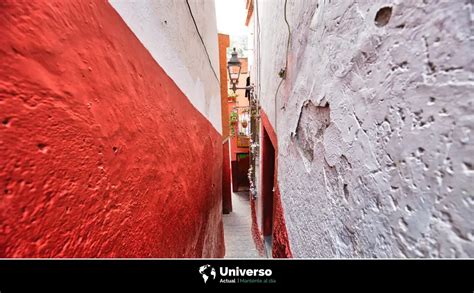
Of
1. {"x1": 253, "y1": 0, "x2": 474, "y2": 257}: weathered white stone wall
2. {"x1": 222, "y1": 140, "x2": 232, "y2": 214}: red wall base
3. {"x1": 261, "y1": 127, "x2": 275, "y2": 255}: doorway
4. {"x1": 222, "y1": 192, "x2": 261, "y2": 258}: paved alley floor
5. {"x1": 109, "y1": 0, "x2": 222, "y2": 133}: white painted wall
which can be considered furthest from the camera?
{"x1": 222, "y1": 140, "x2": 232, "y2": 214}: red wall base

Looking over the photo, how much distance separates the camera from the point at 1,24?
309 mm

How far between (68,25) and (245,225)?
4993mm

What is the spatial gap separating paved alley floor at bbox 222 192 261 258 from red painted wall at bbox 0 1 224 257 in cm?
284

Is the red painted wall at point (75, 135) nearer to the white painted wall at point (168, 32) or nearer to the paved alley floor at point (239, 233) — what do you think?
the white painted wall at point (168, 32)

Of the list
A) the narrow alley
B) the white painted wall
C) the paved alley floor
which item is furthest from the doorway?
the narrow alley

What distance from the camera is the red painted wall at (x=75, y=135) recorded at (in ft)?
1.05

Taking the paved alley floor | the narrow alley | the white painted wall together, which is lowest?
the paved alley floor

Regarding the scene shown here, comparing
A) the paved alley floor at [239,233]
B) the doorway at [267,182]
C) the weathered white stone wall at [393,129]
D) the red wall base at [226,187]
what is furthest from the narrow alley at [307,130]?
the red wall base at [226,187]

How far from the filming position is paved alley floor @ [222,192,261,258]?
327 centimetres

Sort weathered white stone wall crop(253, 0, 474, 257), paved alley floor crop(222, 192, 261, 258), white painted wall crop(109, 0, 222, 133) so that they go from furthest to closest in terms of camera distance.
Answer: paved alley floor crop(222, 192, 261, 258) < white painted wall crop(109, 0, 222, 133) < weathered white stone wall crop(253, 0, 474, 257)

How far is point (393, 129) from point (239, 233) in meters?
4.37

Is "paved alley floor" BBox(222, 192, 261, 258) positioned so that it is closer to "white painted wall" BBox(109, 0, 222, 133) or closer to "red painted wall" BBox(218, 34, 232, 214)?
"red painted wall" BBox(218, 34, 232, 214)
